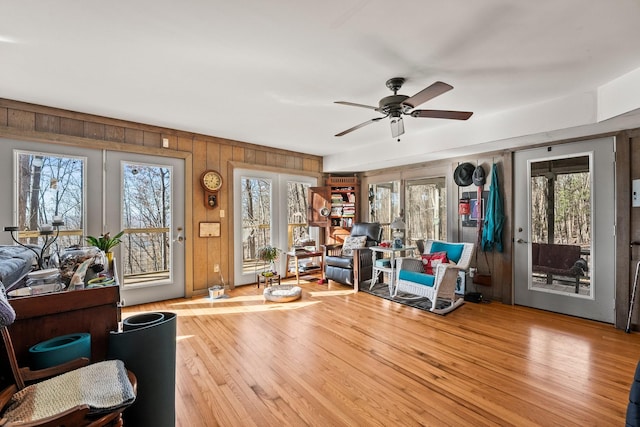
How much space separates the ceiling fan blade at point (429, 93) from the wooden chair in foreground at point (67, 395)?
2.36 metres

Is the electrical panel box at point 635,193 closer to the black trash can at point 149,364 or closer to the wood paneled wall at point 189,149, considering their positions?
the black trash can at point 149,364

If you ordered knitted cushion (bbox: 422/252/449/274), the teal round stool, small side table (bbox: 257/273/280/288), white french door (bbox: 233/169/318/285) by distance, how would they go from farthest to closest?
white french door (bbox: 233/169/318/285)
small side table (bbox: 257/273/280/288)
knitted cushion (bbox: 422/252/449/274)
the teal round stool

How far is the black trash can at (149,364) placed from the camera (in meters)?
1.38

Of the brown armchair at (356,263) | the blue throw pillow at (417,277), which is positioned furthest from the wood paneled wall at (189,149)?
the blue throw pillow at (417,277)

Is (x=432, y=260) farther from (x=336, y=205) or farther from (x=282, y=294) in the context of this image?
(x=336, y=205)

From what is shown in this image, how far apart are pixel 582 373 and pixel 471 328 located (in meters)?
0.95

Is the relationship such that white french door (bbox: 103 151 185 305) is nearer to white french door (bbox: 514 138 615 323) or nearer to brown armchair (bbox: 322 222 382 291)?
brown armchair (bbox: 322 222 382 291)

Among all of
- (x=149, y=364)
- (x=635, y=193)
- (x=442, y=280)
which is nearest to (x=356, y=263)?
(x=442, y=280)

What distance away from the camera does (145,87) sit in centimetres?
275

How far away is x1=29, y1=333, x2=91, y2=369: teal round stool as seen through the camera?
122cm

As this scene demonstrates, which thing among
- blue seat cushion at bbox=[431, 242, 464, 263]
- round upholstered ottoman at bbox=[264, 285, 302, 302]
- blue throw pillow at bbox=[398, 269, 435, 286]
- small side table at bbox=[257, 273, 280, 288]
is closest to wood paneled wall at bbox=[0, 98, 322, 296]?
small side table at bbox=[257, 273, 280, 288]

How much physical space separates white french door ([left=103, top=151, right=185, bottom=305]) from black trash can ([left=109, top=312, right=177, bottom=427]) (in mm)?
2743

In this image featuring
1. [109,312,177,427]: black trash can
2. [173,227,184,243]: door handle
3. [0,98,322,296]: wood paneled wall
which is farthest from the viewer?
[173,227,184,243]: door handle

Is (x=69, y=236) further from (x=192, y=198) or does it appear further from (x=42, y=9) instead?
(x=42, y=9)
